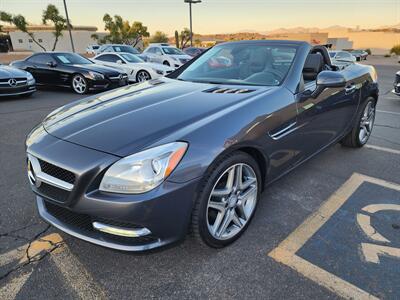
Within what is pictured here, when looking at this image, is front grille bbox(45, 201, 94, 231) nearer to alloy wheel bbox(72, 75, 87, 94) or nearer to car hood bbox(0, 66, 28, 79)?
car hood bbox(0, 66, 28, 79)

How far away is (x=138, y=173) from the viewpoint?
1.84 metres

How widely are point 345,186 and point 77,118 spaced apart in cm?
275

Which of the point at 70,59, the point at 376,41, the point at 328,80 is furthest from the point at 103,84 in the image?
the point at 376,41

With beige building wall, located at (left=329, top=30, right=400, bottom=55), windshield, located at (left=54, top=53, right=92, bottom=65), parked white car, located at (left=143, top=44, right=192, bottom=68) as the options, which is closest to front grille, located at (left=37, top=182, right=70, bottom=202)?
windshield, located at (left=54, top=53, right=92, bottom=65)

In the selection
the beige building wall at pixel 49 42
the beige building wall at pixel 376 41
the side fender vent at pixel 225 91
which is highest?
the side fender vent at pixel 225 91

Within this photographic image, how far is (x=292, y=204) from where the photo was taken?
2.98 metres

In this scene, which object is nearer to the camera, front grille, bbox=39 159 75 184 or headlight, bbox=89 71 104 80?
front grille, bbox=39 159 75 184

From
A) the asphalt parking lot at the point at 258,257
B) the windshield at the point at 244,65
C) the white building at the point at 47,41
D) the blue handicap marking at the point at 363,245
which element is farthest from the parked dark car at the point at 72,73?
the white building at the point at 47,41

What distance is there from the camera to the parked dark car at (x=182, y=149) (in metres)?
1.86

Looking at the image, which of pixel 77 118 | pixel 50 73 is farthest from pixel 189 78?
pixel 50 73

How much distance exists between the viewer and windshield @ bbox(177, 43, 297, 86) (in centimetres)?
302

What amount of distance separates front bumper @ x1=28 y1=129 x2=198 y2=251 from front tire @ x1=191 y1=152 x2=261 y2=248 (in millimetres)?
126

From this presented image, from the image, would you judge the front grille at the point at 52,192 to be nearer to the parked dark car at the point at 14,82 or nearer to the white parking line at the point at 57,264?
the white parking line at the point at 57,264

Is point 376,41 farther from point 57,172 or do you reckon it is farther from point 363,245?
point 57,172
